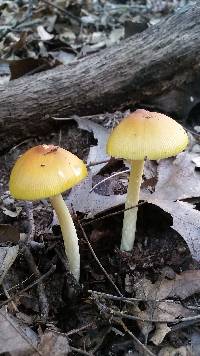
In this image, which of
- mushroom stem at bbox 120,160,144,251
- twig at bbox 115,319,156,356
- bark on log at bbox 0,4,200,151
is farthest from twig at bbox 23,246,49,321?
bark on log at bbox 0,4,200,151

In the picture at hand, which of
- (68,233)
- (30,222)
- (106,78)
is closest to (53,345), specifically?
(68,233)

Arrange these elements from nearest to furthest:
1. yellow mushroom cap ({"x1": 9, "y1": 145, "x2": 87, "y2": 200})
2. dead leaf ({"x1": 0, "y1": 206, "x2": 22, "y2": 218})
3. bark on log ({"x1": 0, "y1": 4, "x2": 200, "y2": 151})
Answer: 1. yellow mushroom cap ({"x1": 9, "y1": 145, "x2": 87, "y2": 200})
2. dead leaf ({"x1": 0, "y1": 206, "x2": 22, "y2": 218})
3. bark on log ({"x1": 0, "y1": 4, "x2": 200, "y2": 151})

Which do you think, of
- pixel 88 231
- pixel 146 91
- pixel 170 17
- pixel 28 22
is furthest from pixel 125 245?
pixel 28 22

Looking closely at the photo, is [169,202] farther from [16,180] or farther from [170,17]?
[170,17]

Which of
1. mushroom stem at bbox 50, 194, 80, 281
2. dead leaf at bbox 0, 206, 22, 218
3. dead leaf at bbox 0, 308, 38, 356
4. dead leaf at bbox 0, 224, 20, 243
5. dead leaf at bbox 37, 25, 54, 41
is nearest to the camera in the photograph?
dead leaf at bbox 0, 308, 38, 356

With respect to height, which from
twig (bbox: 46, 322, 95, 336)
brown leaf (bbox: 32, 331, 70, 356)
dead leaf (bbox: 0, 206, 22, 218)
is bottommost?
dead leaf (bbox: 0, 206, 22, 218)

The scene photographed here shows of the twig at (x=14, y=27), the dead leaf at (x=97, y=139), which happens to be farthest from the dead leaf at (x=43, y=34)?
the dead leaf at (x=97, y=139)

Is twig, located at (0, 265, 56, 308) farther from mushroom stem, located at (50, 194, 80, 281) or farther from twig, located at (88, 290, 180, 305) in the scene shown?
twig, located at (88, 290, 180, 305)
